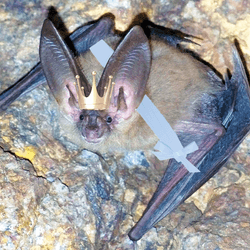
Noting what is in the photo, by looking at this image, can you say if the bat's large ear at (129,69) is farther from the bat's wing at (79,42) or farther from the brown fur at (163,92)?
the bat's wing at (79,42)

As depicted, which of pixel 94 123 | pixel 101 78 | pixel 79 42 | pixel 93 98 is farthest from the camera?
pixel 79 42

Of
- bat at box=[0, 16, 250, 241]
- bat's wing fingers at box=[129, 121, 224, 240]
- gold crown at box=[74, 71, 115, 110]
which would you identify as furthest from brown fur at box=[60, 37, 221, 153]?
gold crown at box=[74, 71, 115, 110]

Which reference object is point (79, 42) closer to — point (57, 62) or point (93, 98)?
point (57, 62)

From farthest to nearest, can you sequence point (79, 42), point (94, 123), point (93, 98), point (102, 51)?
point (79, 42)
point (102, 51)
point (94, 123)
point (93, 98)

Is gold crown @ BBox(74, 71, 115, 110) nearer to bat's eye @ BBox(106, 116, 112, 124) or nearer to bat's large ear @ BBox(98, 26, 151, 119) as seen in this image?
bat's large ear @ BBox(98, 26, 151, 119)

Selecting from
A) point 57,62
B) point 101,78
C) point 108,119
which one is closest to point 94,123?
point 108,119

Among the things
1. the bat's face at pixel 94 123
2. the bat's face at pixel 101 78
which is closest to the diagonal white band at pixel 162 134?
the bat's face at pixel 101 78

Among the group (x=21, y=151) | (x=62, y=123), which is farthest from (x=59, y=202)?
(x=62, y=123)
